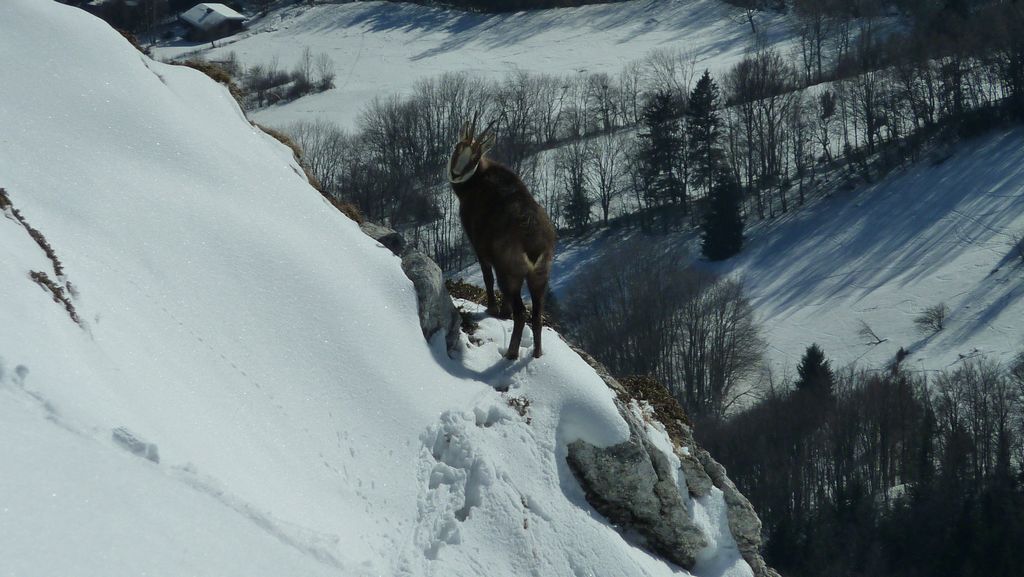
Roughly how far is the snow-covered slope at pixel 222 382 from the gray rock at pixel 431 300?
0.23 meters

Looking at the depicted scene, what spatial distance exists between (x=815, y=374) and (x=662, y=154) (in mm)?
26550

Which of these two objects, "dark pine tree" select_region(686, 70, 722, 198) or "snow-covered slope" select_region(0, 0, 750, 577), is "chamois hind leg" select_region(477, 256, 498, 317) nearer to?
"snow-covered slope" select_region(0, 0, 750, 577)

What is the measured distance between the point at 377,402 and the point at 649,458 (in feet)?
11.0

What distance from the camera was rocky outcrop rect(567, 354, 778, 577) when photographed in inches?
394

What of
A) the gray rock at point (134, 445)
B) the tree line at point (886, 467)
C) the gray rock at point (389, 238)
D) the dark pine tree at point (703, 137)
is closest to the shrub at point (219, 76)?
the gray rock at point (389, 238)

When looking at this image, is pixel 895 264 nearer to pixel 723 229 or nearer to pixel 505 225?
pixel 723 229

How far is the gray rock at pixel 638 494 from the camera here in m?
9.98

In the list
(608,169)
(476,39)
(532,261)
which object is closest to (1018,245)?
(608,169)

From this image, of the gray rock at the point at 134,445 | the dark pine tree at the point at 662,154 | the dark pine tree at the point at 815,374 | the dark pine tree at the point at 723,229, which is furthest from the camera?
the dark pine tree at the point at 662,154

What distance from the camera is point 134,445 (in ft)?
20.5

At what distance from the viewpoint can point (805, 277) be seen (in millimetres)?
59031

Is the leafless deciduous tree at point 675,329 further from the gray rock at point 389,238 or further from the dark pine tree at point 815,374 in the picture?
the gray rock at point 389,238

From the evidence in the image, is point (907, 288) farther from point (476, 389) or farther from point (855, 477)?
point (476, 389)

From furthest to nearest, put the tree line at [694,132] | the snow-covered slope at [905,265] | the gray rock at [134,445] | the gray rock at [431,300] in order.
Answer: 1. the tree line at [694,132]
2. the snow-covered slope at [905,265]
3. the gray rock at [431,300]
4. the gray rock at [134,445]
